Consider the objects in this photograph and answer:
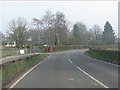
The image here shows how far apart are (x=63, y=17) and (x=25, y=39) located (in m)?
18.4

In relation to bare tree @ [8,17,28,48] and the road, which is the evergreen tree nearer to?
bare tree @ [8,17,28,48]

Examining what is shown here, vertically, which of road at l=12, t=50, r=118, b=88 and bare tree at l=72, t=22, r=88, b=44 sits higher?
bare tree at l=72, t=22, r=88, b=44

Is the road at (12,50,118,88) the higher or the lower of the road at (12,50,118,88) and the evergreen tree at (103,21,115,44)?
the lower

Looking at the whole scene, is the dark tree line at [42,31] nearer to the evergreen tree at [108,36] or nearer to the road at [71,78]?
the evergreen tree at [108,36]

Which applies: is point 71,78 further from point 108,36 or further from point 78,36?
point 78,36

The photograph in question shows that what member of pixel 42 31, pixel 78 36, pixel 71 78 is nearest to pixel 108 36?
pixel 78 36

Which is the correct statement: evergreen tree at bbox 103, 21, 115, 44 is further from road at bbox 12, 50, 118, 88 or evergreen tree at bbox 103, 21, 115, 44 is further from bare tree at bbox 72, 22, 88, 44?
road at bbox 12, 50, 118, 88

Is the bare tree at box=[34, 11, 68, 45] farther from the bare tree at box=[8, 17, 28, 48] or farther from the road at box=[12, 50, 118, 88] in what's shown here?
the road at box=[12, 50, 118, 88]

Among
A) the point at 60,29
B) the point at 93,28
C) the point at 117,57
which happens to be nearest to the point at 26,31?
the point at 60,29

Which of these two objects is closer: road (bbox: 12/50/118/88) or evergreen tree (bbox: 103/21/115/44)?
road (bbox: 12/50/118/88)

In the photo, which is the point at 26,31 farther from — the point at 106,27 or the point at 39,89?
the point at 39,89

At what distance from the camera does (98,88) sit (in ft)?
45.7

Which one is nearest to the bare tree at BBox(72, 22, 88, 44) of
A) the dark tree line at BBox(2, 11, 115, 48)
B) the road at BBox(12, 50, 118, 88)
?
the dark tree line at BBox(2, 11, 115, 48)

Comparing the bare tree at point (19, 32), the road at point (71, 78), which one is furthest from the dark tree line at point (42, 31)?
the road at point (71, 78)
